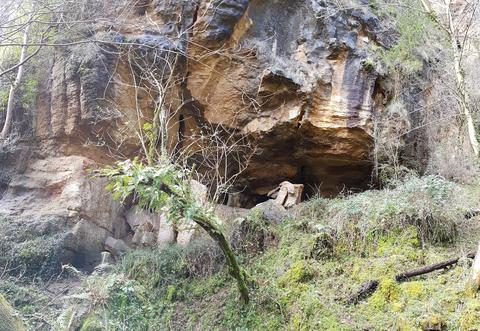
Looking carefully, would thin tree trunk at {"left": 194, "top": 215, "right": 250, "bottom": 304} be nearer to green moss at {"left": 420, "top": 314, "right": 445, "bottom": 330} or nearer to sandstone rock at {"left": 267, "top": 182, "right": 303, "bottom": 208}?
green moss at {"left": 420, "top": 314, "right": 445, "bottom": 330}

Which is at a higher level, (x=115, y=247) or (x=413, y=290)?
(x=413, y=290)

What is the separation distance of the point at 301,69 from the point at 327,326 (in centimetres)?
511

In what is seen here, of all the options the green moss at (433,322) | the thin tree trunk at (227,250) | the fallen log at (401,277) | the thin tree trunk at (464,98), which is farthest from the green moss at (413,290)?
the thin tree trunk at (227,250)

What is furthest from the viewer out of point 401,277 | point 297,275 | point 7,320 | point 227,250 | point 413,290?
point 297,275

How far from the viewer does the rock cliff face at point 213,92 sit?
803cm

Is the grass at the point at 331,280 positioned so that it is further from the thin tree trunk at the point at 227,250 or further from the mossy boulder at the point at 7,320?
the mossy boulder at the point at 7,320

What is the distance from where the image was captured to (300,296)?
528 cm

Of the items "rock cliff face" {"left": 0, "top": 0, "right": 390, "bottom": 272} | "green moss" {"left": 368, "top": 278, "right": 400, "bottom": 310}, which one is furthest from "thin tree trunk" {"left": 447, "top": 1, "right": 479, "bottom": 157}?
"rock cliff face" {"left": 0, "top": 0, "right": 390, "bottom": 272}

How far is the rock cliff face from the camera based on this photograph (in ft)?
26.3

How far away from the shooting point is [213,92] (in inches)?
333

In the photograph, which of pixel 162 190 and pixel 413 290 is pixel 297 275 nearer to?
pixel 413 290

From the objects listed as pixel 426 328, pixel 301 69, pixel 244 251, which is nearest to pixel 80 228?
pixel 244 251

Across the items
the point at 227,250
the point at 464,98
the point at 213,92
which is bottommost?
the point at 227,250

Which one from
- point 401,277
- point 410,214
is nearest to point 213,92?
point 410,214
